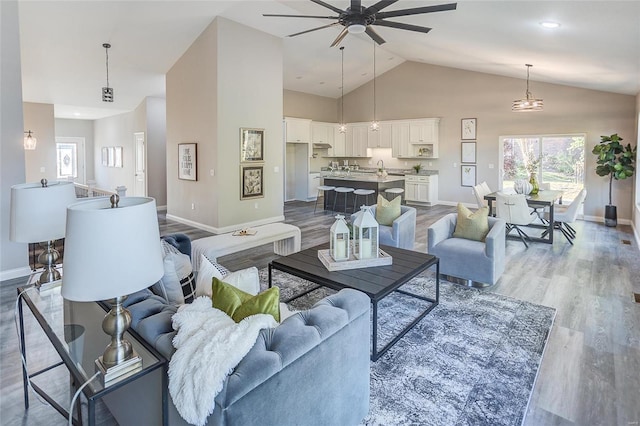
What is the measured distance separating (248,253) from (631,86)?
726cm

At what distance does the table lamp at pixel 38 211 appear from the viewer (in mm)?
2119

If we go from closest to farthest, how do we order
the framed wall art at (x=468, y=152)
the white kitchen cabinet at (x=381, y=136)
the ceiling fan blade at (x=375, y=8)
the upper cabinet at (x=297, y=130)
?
the ceiling fan blade at (x=375, y=8) < the framed wall art at (x=468, y=152) < the upper cabinet at (x=297, y=130) < the white kitchen cabinet at (x=381, y=136)

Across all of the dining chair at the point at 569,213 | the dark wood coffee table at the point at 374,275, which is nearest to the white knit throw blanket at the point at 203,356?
the dark wood coffee table at the point at 374,275

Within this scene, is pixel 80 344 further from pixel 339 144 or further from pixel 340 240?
pixel 339 144

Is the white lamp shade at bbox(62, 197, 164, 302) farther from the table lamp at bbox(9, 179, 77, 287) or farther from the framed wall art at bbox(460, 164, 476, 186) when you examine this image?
the framed wall art at bbox(460, 164, 476, 186)

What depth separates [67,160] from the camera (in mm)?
12945

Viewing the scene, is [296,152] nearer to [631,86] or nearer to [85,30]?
[85,30]

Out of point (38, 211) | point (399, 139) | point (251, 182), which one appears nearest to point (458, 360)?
point (38, 211)

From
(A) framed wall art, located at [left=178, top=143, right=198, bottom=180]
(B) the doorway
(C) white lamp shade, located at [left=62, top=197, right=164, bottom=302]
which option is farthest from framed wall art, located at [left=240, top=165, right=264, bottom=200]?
(B) the doorway

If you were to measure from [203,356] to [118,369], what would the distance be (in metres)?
0.40

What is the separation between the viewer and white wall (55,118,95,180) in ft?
40.7

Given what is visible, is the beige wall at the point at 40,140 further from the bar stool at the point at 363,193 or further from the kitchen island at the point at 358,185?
the bar stool at the point at 363,193

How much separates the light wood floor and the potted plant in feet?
4.77

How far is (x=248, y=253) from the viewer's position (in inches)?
220
